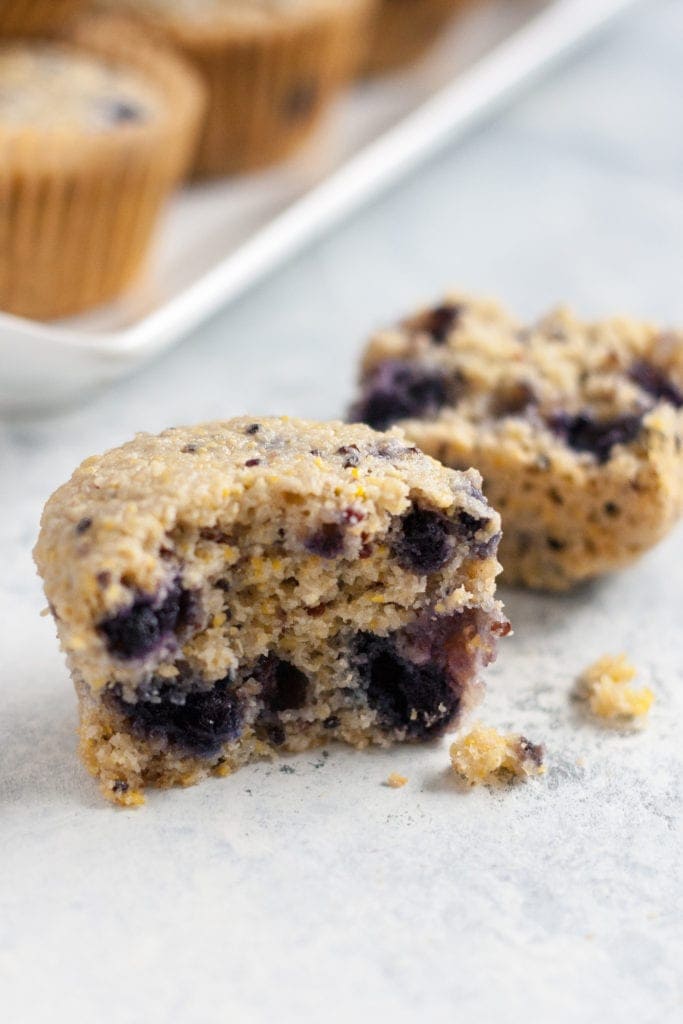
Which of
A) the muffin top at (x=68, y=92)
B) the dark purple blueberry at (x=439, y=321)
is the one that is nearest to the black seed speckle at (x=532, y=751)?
the dark purple blueberry at (x=439, y=321)

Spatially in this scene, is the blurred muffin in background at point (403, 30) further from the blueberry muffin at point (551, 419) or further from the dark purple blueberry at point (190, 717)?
the dark purple blueberry at point (190, 717)

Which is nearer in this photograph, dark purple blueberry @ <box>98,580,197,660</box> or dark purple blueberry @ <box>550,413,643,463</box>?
dark purple blueberry @ <box>98,580,197,660</box>

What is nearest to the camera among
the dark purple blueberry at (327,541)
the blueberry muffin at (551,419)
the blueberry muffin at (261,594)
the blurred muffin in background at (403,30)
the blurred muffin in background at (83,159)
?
the blueberry muffin at (261,594)

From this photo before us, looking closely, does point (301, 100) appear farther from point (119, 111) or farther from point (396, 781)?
point (396, 781)

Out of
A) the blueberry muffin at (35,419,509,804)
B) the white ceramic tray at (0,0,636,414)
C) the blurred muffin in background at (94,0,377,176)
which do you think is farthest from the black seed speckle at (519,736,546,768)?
the blurred muffin in background at (94,0,377,176)

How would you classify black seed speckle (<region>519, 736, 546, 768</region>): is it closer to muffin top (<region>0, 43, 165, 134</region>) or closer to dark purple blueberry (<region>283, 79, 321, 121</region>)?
muffin top (<region>0, 43, 165, 134</region>)

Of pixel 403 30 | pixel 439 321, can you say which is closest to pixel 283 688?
pixel 439 321

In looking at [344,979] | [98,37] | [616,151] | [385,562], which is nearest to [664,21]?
[616,151]
